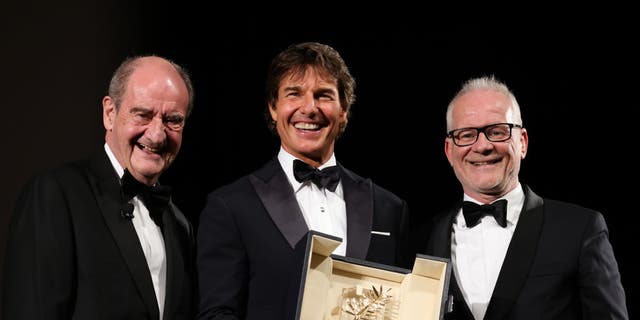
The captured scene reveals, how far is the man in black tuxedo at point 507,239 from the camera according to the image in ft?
8.59

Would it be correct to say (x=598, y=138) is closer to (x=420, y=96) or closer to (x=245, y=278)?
(x=420, y=96)

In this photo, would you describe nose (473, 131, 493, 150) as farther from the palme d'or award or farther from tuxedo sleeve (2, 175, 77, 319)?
tuxedo sleeve (2, 175, 77, 319)

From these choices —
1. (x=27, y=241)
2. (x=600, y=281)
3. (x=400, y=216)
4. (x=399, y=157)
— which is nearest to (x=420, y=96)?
(x=399, y=157)

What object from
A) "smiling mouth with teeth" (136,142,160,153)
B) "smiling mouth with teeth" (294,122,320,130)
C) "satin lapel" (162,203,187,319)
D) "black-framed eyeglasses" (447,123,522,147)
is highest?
"black-framed eyeglasses" (447,123,522,147)

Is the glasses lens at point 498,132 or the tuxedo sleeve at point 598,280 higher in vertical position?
the glasses lens at point 498,132

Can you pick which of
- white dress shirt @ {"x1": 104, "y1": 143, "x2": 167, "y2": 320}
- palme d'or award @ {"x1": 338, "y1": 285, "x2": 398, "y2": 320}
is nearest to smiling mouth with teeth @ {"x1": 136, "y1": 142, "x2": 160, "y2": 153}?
white dress shirt @ {"x1": 104, "y1": 143, "x2": 167, "y2": 320}

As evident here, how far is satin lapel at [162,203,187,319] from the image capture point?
253 centimetres

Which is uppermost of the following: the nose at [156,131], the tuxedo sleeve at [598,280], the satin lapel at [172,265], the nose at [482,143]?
the nose at [482,143]

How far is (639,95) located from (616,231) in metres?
0.82

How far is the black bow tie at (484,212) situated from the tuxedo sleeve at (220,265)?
Result: 2.90 feet

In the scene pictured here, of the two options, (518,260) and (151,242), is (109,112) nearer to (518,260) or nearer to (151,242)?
(151,242)

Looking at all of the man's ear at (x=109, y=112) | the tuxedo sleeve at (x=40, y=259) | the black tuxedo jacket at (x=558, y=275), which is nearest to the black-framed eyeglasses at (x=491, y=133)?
the black tuxedo jacket at (x=558, y=275)

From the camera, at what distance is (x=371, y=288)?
2357 mm

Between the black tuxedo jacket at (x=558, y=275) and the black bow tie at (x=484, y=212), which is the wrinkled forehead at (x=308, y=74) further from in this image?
the black tuxedo jacket at (x=558, y=275)
